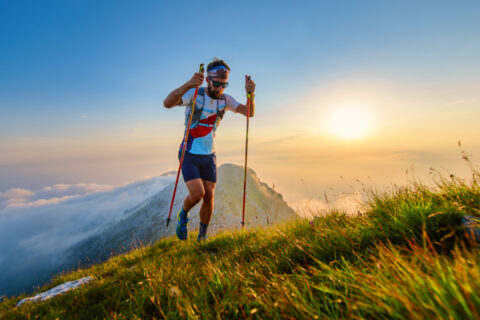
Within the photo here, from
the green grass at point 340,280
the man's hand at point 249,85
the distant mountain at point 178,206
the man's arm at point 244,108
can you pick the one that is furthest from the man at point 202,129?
the distant mountain at point 178,206

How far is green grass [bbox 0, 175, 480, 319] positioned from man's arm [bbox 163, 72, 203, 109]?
4.05m

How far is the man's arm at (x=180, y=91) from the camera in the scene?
5.12m

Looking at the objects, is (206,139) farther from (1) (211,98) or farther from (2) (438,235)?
(2) (438,235)

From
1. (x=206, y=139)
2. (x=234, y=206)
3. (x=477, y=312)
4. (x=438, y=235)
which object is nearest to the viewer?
(x=477, y=312)

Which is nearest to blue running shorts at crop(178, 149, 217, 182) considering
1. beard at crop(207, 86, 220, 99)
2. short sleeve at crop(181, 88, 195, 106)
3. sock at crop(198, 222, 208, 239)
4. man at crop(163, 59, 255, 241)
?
man at crop(163, 59, 255, 241)

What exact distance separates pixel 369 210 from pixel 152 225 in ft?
481

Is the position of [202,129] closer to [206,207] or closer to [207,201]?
[207,201]

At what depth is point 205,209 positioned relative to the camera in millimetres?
5828

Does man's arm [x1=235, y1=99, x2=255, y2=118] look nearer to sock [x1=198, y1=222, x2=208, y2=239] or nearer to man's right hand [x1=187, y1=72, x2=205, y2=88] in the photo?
man's right hand [x1=187, y1=72, x2=205, y2=88]

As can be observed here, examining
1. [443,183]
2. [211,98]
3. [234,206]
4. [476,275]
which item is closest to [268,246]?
[476,275]

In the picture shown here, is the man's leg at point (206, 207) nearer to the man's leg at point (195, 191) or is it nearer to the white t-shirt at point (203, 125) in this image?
the man's leg at point (195, 191)

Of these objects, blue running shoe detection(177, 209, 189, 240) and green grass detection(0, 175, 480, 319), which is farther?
blue running shoe detection(177, 209, 189, 240)

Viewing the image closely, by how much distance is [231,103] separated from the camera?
6.04 meters

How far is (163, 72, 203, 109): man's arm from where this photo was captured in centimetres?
512
